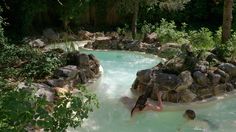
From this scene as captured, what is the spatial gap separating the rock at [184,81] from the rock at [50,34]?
1004 cm

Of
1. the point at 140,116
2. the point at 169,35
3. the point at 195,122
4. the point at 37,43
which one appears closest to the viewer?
the point at 195,122

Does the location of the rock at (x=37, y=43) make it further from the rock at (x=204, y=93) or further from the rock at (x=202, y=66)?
the rock at (x=204, y=93)

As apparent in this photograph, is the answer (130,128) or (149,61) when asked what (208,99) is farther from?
(149,61)

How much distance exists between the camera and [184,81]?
9125 mm

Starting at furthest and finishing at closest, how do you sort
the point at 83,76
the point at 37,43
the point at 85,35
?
the point at 85,35
the point at 37,43
the point at 83,76

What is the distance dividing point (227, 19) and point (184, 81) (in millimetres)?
3314

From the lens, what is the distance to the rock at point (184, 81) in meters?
9.09

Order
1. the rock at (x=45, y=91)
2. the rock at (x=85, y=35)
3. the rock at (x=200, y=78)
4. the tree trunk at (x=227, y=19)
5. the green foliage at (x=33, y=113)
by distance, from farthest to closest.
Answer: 1. the rock at (x=85, y=35)
2. the tree trunk at (x=227, y=19)
3. the rock at (x=200, y=78)
4. the rock at (x=45, y=91)
5. the green foliage at (x=33, y=113)

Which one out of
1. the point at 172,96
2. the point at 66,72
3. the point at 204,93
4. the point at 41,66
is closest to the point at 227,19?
the point at 204,93

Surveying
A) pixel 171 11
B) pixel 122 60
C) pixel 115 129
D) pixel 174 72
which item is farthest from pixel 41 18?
pixel 115 129

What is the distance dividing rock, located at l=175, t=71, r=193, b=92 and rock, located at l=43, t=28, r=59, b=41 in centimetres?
1004

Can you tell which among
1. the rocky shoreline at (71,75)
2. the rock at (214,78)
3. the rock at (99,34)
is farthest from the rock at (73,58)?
the rock at (99,34)

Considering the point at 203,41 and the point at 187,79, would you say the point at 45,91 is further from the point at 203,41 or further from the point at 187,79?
the point at 203,41

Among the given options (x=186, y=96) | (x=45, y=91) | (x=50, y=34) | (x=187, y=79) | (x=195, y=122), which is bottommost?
(x=195, y=122)
